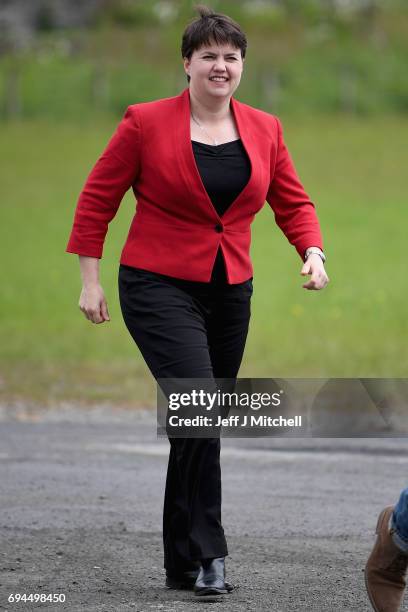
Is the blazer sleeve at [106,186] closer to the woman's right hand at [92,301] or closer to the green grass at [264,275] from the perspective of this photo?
the woman's right hand at [92,301]

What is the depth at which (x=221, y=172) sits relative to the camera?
561 centimetres

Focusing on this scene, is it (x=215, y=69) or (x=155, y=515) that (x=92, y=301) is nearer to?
(x=215, y=69)

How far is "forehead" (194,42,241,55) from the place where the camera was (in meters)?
5.56

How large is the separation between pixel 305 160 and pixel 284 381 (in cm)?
3203

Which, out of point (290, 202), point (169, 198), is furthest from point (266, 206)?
point (169, 198)

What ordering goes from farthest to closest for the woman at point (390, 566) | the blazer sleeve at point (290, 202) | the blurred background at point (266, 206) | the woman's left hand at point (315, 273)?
1. the blurred background at point (266, 206)
2. the blazer sleeve at point (290, 202)
3. the woman's left hand at point (315, 273)
4. the woman at point (390, 566)

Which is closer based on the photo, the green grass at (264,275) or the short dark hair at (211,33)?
the short dark hair at (211,33)

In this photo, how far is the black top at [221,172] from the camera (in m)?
5.59

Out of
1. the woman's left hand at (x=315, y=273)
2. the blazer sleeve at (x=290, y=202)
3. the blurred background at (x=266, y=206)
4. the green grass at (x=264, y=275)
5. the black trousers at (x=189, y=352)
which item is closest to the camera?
the black trousers at (x=189, y=352)

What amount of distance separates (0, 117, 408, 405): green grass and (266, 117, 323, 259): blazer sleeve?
19.7 ft

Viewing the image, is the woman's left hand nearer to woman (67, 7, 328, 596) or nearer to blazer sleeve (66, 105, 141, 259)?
woman (67, 7, 328, 596)

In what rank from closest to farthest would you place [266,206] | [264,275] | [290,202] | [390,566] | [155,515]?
[390,566], [290,202], [155,515], [264,275], [266,206]

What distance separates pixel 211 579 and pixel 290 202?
4.76 ft

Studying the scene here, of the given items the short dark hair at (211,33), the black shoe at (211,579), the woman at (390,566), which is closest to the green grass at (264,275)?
the black shoe at (211,579)
